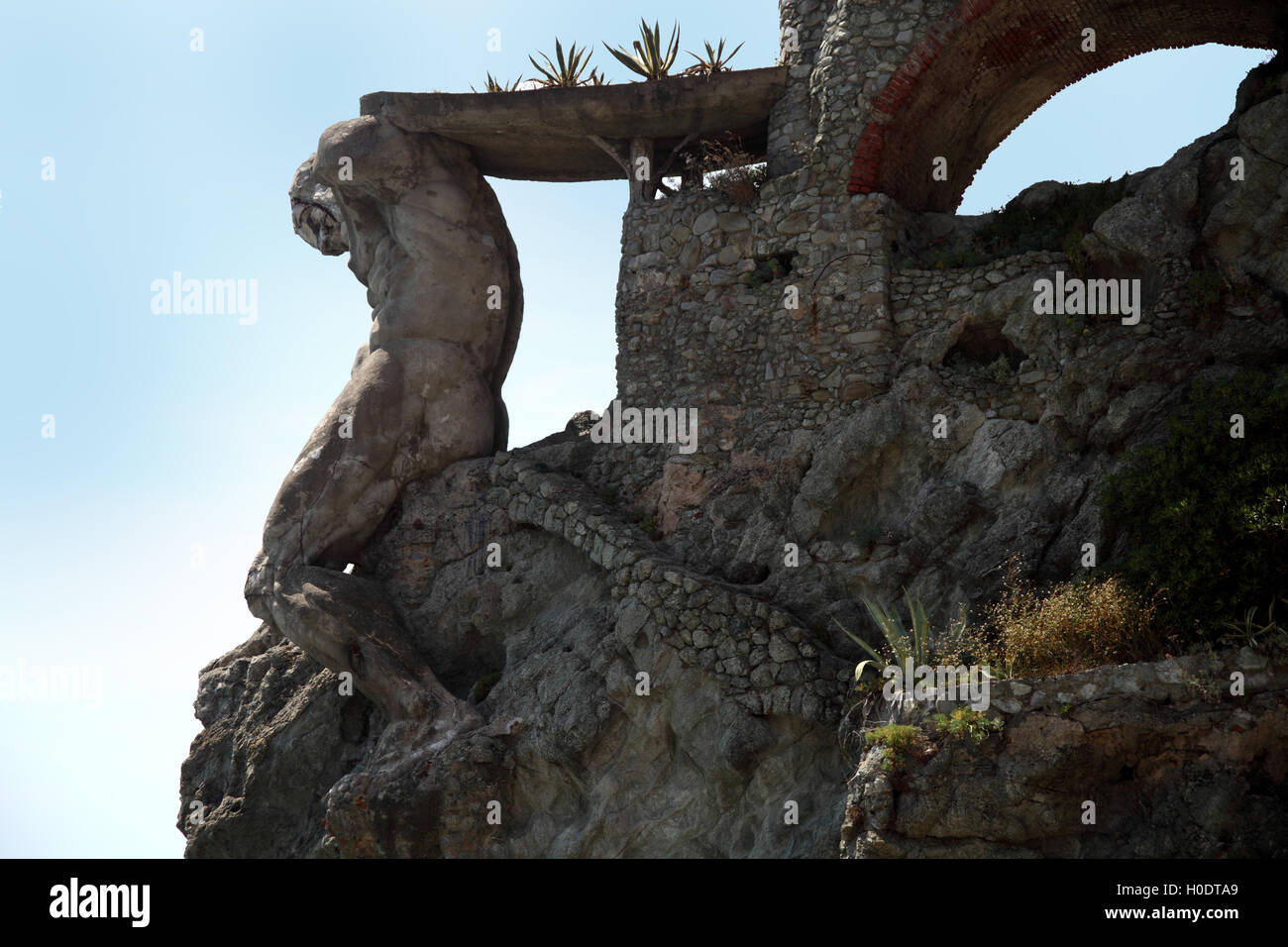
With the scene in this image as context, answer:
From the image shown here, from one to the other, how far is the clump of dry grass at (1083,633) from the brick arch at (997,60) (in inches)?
236

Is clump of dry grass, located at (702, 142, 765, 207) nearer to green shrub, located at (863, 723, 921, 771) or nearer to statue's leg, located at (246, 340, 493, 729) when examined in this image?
statue's leg, located at (246, 340, 493, 729)

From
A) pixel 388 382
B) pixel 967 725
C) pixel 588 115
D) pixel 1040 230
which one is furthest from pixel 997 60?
pixel 967 725

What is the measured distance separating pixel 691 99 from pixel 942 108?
287cm

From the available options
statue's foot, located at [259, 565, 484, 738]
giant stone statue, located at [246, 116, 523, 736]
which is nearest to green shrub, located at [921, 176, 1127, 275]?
giant stone statue, located at [246, 116, 523, 736]

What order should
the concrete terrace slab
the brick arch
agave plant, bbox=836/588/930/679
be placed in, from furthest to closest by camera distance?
the concrete terrace slab
the brick arch
agave plant, bbox=836/588/930/679

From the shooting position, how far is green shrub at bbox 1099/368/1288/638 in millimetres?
9633

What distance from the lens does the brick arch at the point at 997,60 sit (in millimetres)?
13688

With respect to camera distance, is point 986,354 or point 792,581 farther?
point 986,354

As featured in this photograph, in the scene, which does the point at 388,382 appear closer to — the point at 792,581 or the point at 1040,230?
the point at 792,581

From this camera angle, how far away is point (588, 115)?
15625mm

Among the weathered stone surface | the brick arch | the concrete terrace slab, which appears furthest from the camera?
the concrete terrace slab

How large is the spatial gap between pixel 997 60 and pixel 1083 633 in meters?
7.29

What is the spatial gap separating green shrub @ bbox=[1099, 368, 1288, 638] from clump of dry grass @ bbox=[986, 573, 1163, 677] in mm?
209

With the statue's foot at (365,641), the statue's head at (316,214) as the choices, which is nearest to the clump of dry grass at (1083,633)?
the statue's foot at (365,641)
